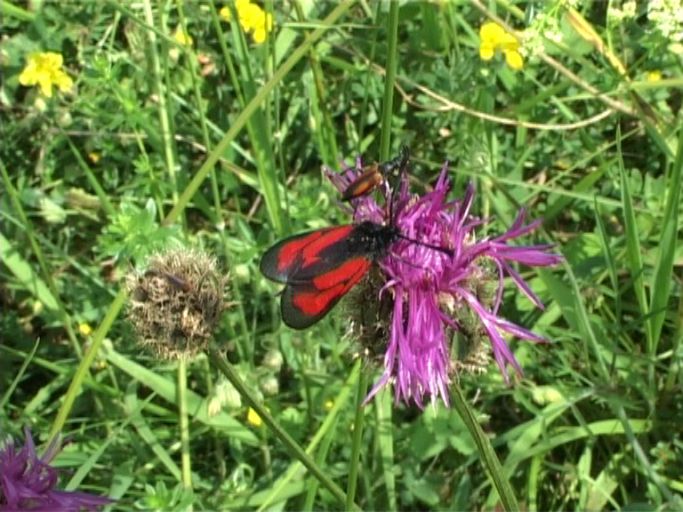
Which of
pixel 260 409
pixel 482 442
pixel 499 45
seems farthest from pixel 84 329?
pixel 482 442

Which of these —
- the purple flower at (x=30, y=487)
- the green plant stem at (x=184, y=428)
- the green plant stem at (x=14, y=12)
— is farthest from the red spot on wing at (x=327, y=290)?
the green plant stem at (x=14, y=12)

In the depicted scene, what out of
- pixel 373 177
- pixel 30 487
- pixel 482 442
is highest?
pixel 373 177

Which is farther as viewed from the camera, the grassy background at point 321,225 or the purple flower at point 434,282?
the grassy background at point 321,225

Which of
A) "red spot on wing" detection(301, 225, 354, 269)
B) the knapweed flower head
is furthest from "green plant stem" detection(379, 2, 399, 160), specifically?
the knapweed flower head

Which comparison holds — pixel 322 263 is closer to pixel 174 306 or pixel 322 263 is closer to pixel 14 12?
pixel 174 306

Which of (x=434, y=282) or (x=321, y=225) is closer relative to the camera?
(x=434, y=282)

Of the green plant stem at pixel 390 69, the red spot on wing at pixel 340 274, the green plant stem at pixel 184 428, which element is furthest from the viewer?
the green plant stem at pixel 184 428

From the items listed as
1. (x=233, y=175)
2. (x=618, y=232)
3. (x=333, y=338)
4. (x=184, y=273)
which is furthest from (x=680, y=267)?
(x=184, y=273)

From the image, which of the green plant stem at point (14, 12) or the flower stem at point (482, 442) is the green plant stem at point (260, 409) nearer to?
the flower stem at point (482, 442)
